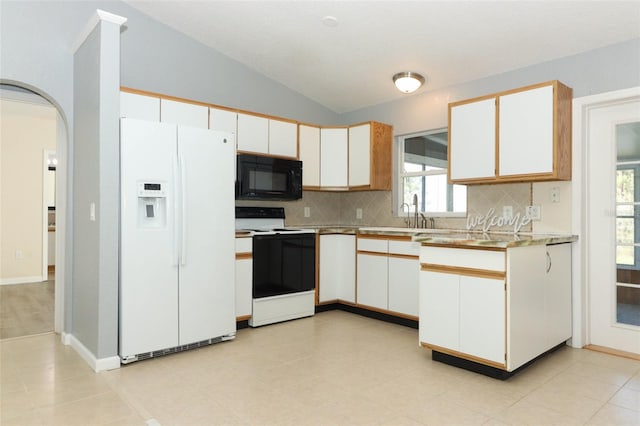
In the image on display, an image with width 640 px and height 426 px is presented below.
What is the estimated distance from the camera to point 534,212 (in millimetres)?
3559

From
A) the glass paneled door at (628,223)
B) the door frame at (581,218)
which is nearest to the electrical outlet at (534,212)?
the door frame at (581,218)

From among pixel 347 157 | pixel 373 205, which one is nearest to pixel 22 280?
pixel 347 157

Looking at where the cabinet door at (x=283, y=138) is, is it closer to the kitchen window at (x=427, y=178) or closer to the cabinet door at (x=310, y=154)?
the cabinet door at (x=310, y=154)

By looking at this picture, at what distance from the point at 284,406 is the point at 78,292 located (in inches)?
82.0

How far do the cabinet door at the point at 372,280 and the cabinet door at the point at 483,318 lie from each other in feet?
4.56

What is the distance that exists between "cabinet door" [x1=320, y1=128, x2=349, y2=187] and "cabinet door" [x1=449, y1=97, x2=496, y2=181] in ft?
4.57

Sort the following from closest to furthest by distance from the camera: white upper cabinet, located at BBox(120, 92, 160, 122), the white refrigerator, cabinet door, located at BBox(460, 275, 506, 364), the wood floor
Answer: cabinet door, located at BBox(460, 275, 506, 364)
the white refrigerator
white upper cabinet, located at BBox(120, 92, 160, 122)
the wood floor

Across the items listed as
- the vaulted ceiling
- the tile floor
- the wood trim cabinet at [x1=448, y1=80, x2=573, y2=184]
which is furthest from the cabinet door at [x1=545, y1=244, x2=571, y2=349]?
the vaulted ceiling

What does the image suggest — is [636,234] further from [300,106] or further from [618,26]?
[300,106]

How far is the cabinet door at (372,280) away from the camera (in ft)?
13.5

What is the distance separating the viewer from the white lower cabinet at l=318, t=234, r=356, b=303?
4457mm

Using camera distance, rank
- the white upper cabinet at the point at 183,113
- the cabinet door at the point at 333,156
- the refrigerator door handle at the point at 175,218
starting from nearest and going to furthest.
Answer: the refrigerator door handle at the point at 175,218 < the white upper cabinet at the point at 183,113 < the cabinet door at the point at 333,156

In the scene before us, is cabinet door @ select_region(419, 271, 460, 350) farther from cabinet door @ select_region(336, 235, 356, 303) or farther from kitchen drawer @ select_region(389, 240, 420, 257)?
cabinet door @ select_region(336, 235, 356, 303)

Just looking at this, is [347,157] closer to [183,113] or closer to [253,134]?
[253,134]
